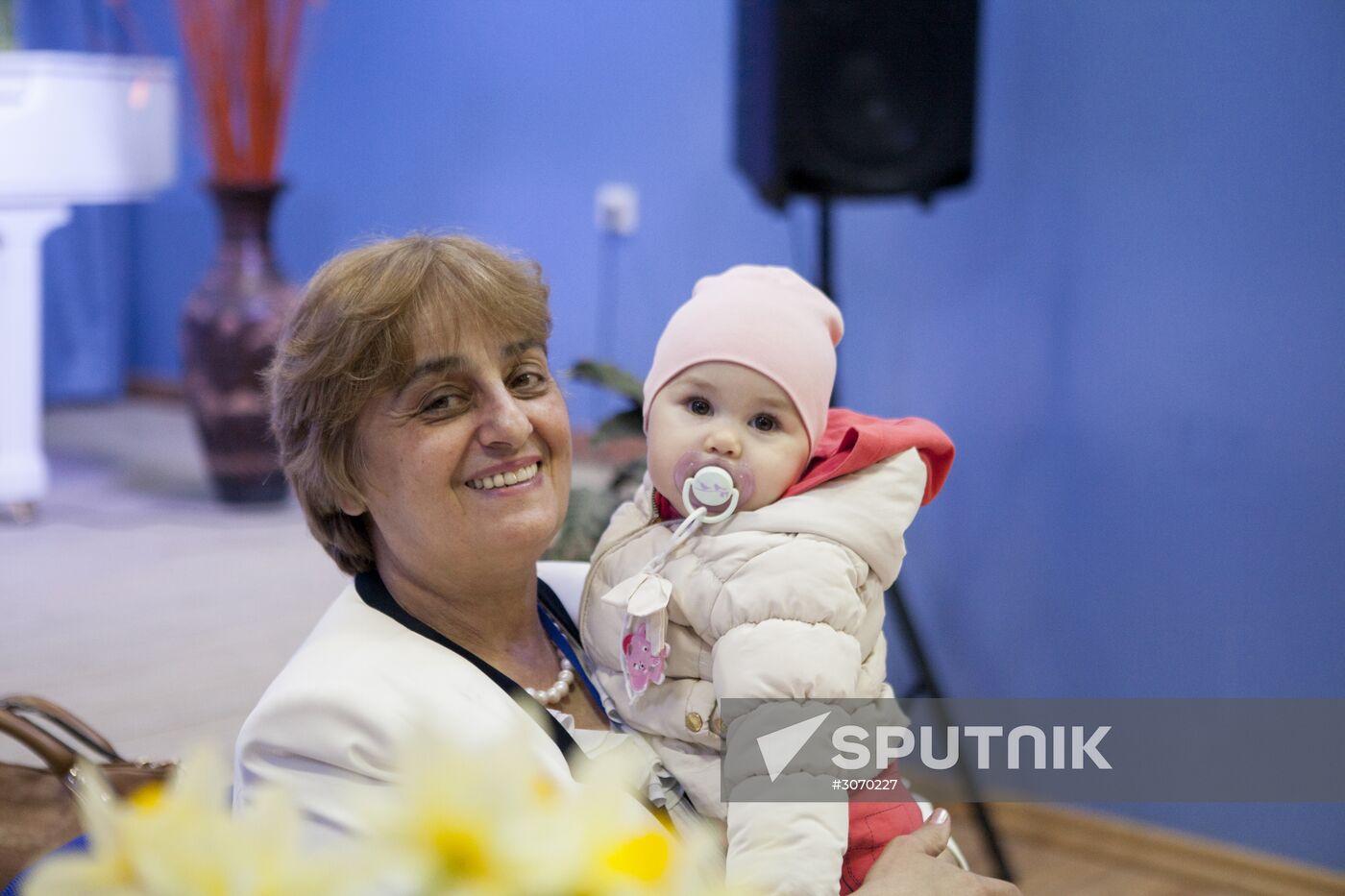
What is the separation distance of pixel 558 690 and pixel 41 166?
3.27m

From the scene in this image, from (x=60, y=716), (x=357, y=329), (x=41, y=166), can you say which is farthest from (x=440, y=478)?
(x=41, y=166)

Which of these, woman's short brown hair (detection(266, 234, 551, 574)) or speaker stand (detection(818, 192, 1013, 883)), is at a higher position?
woman's short brown hair (detection(266, 234, 551, 574))

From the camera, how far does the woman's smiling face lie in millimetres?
1374

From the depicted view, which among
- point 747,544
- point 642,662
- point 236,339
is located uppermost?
point 747,544

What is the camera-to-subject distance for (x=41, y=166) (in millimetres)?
4082

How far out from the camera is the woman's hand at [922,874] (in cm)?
129

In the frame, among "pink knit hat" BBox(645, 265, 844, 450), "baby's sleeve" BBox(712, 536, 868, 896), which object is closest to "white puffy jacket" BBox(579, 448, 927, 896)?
"baby's sleeve" BBox(712, 536, 868, 896)

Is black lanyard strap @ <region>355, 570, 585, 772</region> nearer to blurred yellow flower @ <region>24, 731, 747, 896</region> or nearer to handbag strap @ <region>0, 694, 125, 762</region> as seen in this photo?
handbag strap @ <region>0, 694, 125, 762</region>

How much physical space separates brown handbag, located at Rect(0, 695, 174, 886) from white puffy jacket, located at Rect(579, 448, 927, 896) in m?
0.50

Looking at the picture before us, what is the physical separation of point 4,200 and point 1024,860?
3208mm

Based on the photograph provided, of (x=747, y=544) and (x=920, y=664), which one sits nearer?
(x=747, y=544)

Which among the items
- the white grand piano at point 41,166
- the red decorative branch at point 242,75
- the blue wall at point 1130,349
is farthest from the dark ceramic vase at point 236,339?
the blue wall at point 1130,349

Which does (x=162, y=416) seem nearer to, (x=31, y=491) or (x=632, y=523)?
(x=31, y=491)

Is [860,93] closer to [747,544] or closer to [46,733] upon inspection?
[747,544]
